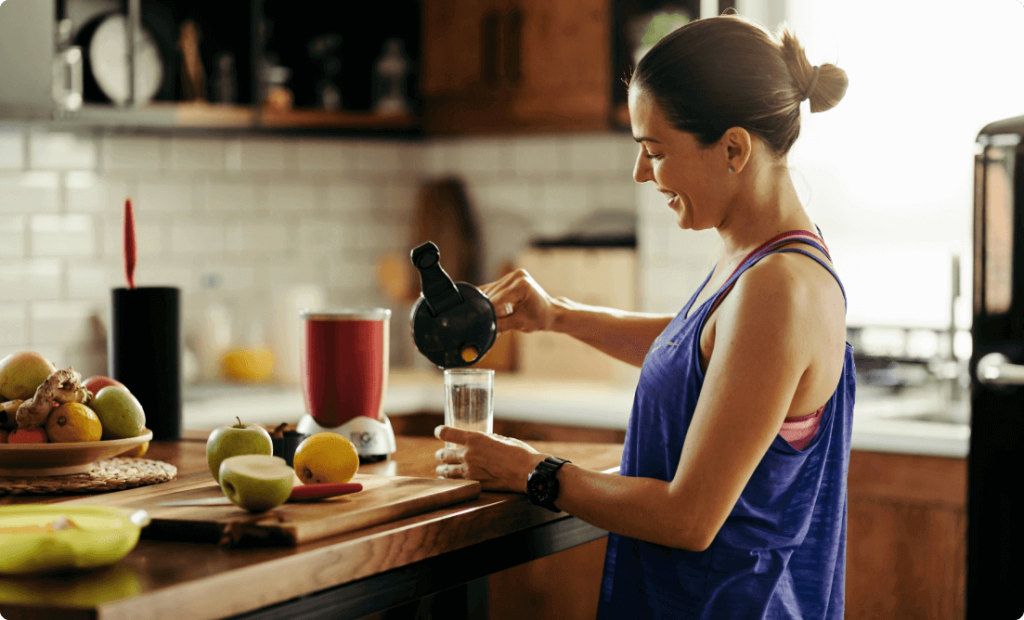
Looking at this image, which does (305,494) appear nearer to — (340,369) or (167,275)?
(340,369)

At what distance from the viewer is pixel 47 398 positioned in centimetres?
160

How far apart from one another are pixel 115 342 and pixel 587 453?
0.90 metres

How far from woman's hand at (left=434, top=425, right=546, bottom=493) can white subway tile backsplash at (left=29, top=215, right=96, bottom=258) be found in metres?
2.26

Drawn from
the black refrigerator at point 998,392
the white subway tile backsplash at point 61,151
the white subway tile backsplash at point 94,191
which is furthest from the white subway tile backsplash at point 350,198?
the black refrigerator at point 998,392

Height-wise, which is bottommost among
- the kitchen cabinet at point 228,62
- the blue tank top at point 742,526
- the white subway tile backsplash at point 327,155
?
the blue tank top at point 742,526

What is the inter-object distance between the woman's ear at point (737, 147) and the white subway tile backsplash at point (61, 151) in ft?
8.38

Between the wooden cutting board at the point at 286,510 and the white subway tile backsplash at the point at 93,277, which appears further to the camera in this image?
the white subway tile backsplash at the point at 93,277

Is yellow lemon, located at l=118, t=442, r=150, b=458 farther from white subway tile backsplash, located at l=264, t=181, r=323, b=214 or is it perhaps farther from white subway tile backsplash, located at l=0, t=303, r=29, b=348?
white subway tile backsplash, located at l=264, t=181, r=323, b=214

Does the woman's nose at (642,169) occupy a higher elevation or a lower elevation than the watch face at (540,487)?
higher

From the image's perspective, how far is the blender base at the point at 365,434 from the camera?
190 cm

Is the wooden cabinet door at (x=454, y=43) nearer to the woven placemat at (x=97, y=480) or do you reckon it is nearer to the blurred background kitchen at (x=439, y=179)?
the blurred background kitchen at (x=439, y=179)

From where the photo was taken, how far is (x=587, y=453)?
2.01 meters

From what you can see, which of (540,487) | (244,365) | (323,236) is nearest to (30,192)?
(244,365)

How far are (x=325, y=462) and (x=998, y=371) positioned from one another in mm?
1847
